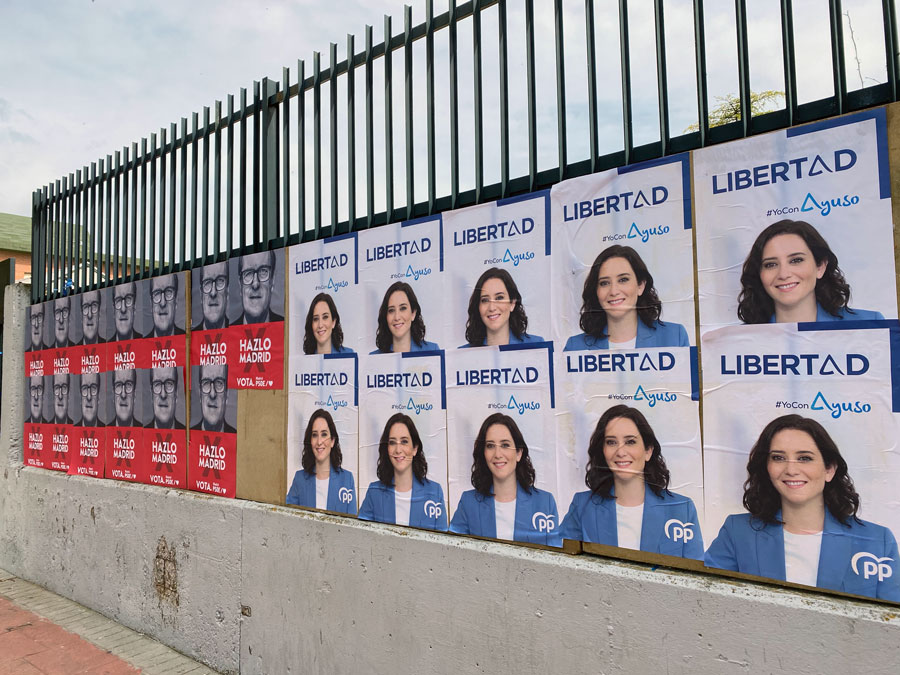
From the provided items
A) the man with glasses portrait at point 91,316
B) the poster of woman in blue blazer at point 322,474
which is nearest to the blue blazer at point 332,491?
the poster of woman in blue blazer at point 322,474

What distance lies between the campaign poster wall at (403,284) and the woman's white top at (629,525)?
4.22 ft

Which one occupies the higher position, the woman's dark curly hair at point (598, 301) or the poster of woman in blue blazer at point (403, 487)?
the woman's dark curly hair at point (598, 301)

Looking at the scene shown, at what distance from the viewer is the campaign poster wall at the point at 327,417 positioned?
4.09 metres

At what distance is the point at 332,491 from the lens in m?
4.17

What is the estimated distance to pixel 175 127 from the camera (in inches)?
226

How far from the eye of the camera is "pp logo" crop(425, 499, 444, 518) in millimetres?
3615

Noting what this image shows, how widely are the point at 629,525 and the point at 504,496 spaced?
0.66 metres

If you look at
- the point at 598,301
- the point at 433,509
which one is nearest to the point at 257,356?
the point at 433,509

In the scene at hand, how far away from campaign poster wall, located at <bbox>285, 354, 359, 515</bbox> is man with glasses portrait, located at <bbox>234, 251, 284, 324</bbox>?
1.55 ft

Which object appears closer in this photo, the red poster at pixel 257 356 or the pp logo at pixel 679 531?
the pp logo at pixel 679 531

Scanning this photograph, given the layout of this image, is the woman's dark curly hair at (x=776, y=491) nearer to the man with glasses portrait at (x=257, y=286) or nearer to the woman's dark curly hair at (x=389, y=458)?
the woman's dark curly hair at (x=389, y=458)

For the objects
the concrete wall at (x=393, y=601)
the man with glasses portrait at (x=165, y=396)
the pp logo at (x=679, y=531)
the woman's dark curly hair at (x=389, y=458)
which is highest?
the man with glasses portrait at (x=165, y=396)

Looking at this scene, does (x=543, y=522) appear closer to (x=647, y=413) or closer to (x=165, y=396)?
(x=647, y=413)

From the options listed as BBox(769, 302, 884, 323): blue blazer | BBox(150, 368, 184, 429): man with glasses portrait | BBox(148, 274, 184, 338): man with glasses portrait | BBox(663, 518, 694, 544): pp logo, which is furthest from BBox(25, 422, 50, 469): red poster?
BBox(769, 302, 884, 323): blue blazer
